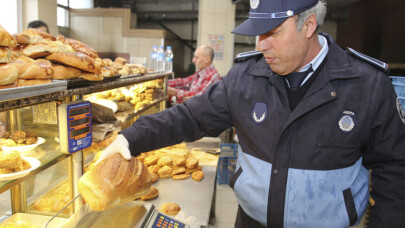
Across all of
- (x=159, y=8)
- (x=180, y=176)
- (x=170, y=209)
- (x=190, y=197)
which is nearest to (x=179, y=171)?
(x=180, y=176)

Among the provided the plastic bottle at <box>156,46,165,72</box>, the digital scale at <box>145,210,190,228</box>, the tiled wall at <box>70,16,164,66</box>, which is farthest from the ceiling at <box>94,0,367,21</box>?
the digital scale at <box>145,210,190,228</box>

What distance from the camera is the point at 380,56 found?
14.5 feet

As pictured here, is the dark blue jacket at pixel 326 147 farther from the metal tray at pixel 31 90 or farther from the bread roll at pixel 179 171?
the bread roll at pixel 179 171

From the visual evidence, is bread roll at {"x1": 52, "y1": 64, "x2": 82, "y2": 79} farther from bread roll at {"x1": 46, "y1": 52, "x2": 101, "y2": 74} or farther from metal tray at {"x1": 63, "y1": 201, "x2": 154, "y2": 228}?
metal tray at {"x1": 63, "y1": 201, "x2": 154, "y2": 228}

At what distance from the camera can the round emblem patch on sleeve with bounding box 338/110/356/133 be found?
4.45ft

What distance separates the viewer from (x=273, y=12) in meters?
1.29

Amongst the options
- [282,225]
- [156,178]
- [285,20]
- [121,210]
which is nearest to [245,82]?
[285,20]

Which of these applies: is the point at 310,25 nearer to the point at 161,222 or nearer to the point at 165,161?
the point at 161,222

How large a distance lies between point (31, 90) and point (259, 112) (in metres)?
0.98

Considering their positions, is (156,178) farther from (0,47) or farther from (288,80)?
(0,47)

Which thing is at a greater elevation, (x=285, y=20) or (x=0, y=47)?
(x=285, y=20)

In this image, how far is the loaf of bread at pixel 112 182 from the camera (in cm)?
117

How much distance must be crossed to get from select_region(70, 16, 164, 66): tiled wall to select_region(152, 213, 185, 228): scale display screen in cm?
742

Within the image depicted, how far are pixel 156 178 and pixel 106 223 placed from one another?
1.27 metres
